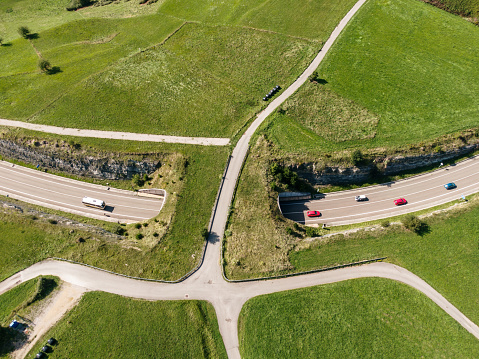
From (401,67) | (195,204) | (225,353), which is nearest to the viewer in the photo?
(225,353)

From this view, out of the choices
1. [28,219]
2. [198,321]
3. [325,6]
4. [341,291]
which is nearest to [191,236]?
[198,321]

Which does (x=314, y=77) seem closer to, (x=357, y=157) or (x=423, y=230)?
(x=357, y=157)

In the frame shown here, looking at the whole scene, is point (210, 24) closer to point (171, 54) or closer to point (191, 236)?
point (171, 54)

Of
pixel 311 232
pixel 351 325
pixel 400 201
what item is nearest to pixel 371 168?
pixel 400 201

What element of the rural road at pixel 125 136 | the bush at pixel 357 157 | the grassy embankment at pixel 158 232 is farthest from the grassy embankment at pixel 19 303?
the bush at pixel 357 157

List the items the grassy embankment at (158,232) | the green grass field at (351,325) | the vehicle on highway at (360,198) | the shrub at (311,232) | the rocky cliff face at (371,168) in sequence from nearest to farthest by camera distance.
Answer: the green grass field at (351,325), the grassy embankment at (158,232), the shrub at (311,232), the vehicle on highway at (360,198), the rocky cliff face at (371,168)

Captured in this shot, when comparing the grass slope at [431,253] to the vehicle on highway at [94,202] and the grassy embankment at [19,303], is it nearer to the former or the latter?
the vehicle on highway at [94,202]
